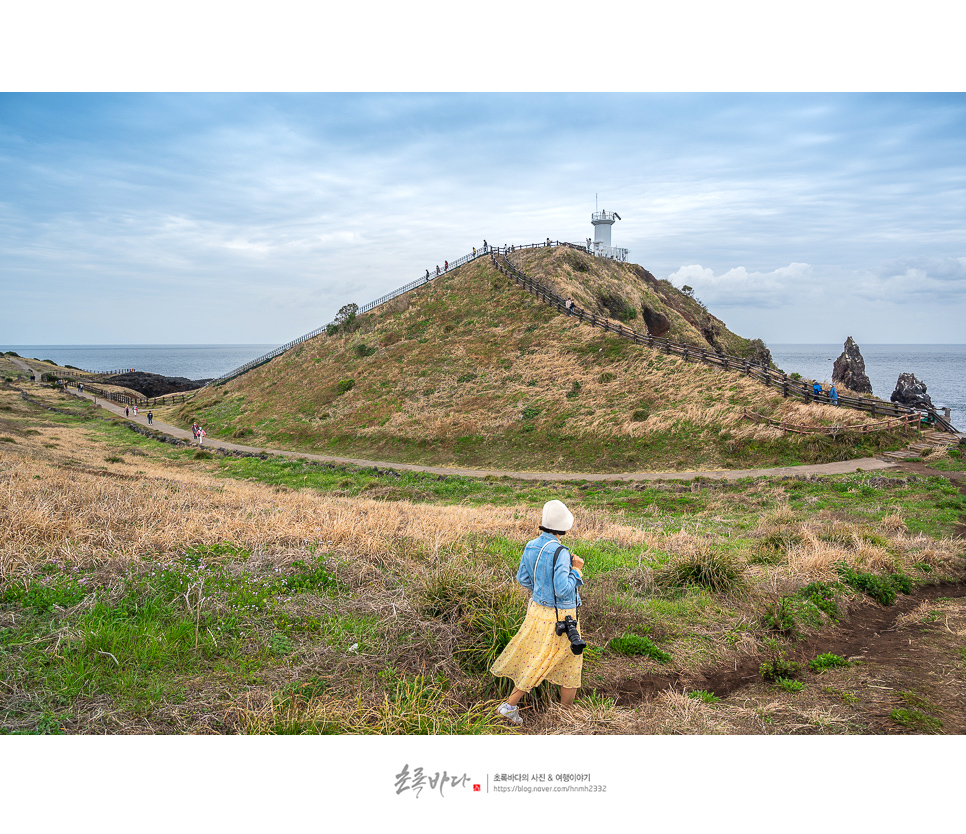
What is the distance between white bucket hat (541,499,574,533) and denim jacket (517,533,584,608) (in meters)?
0.16

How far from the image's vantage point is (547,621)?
4.79m

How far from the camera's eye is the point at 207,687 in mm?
4754

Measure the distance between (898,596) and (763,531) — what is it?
11.7 feet

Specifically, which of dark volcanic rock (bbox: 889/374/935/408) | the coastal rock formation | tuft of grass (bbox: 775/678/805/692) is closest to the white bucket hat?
tuft of grass (bbox: 775/678/805/692)

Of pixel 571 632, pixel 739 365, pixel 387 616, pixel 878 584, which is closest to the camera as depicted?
pixel 571 632

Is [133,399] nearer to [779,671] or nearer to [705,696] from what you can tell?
[705,696]

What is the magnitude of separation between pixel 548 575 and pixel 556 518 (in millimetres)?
534

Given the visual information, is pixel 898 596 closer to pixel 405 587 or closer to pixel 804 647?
pixel 804 647

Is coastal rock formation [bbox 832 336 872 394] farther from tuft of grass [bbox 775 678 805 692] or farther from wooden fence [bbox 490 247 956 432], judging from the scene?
tuft of grass [bbox 775 678 805 692]

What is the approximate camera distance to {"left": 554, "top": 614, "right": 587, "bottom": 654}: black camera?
4574mm

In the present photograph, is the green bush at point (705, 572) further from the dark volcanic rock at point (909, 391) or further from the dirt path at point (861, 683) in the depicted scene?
the dark volcanic rock at point (909, 391)

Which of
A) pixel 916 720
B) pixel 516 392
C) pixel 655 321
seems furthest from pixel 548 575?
pixel 655 321

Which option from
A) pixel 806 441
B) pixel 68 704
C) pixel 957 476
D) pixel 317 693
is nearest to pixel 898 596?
pixel 317 693

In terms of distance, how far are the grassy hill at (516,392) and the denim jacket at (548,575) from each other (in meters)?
20.5
